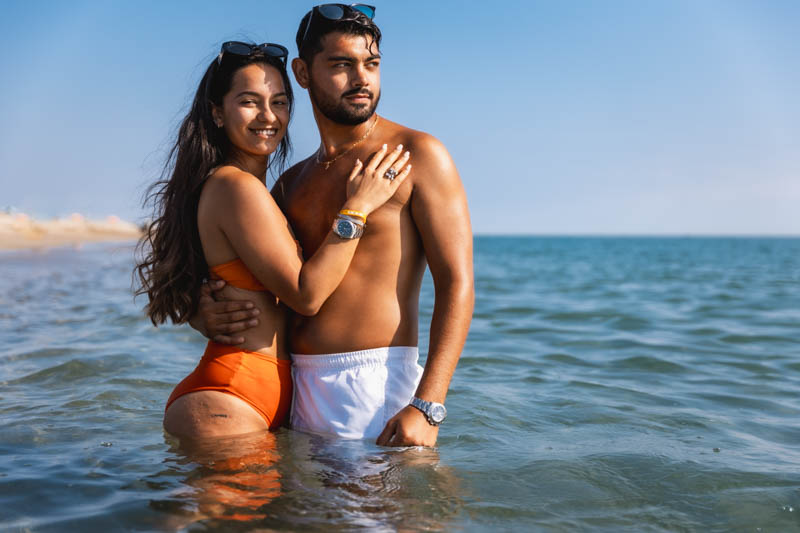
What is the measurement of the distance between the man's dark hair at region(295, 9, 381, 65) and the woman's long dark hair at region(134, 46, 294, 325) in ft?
0.73

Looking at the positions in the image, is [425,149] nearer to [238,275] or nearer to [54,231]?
[238,275]

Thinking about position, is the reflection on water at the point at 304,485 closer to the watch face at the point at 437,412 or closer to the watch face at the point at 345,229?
the watch face at the point at 437,412

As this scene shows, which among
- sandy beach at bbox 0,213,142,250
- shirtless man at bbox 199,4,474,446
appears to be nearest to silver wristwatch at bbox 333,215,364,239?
shirtless man at bbox 199,4,474,446

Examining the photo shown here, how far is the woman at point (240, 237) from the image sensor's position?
300cm

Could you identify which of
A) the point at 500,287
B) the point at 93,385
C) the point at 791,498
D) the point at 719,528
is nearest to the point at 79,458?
the point at 93,385

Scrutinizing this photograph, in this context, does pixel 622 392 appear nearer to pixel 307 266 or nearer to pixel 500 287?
pixel 307 266

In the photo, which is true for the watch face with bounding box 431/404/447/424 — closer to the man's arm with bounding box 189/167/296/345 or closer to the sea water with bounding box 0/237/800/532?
the sea water with bounding box 0/237/800/532

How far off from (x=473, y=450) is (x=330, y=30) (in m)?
2.38

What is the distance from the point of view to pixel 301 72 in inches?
133

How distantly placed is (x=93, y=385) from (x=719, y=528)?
4.70 m

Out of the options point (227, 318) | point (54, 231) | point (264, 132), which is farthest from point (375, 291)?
point (54, 231)

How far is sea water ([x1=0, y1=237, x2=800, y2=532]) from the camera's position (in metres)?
2.86

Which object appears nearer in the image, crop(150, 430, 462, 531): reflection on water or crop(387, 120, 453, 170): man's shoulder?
crop(150, 430, 462, 531): reflection on water

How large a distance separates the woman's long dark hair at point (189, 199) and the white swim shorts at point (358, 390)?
2.33 ft
